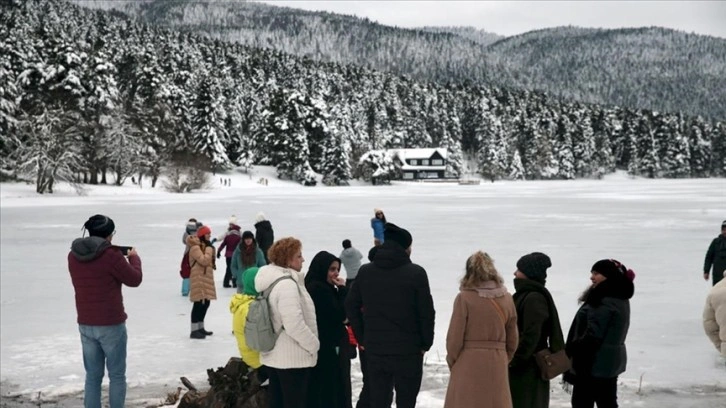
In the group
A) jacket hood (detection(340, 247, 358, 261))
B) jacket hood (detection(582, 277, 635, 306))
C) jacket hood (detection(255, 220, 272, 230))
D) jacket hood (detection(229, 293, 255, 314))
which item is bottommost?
jacket hood (detection(340, 247, 358, 261))

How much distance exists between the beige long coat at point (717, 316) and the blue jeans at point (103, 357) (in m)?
5.23

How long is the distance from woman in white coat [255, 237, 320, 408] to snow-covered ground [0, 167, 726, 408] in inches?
75.7

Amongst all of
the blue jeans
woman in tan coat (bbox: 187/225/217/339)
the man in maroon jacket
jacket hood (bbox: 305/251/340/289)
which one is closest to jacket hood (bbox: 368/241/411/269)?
jacket hood (bbox: 305/251/340/289)

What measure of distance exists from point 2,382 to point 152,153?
57.6m

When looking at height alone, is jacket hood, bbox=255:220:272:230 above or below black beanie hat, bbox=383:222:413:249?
below

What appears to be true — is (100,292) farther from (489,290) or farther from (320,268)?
(489,290)

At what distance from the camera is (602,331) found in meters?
5.07

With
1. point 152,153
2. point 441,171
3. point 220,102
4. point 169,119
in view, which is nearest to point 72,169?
point 152,153

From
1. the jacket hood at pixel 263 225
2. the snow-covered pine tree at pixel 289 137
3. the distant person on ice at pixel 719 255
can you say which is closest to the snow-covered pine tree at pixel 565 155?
the snow-covered pine tree at pixel 289 137

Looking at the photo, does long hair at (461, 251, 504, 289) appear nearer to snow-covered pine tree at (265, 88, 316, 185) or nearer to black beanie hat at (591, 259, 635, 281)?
black beanie hat at (591, 259, 635, 281)

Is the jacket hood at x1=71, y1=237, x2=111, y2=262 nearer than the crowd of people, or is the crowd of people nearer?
the crowd of people

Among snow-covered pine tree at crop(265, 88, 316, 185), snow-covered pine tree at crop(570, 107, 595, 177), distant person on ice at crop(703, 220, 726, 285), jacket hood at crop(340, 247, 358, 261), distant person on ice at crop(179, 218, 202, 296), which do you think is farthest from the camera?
snow-covered pine tree at crop(570, 107, 595, 177)

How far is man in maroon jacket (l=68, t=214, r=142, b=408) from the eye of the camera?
5.34m

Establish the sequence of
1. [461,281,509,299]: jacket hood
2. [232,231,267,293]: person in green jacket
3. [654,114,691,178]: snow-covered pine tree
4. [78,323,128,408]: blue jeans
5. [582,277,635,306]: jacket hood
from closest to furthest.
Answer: [461,281,509,299]: jacket hood, [582,277,635,306]: jacket hood, [78,323,128,408]: blue jeans, [232,231,267,293]: person in green jacket, [654,114,691,178]: snow-covered pine tree
